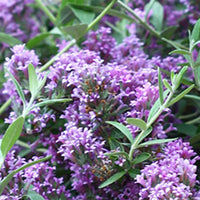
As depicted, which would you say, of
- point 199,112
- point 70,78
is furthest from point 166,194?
point 199,112

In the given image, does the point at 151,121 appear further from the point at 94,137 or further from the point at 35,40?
the point at 35,40

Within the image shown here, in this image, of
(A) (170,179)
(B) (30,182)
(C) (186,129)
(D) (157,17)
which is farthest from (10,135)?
(D) (157,17)

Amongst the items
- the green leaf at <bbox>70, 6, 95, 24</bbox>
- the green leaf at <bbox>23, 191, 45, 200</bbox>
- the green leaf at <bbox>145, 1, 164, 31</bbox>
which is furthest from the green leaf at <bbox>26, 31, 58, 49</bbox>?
the green leaf at <bbox>23, 191, 45, 200</bbox>

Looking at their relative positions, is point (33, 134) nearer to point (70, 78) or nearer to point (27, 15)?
point (70, 78)

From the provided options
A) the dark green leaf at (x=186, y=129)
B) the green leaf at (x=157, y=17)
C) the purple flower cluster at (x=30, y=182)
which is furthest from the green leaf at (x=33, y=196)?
the green leaf at (x=157, y=17)

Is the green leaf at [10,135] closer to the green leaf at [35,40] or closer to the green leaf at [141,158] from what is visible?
the green leaf at [141,158]
